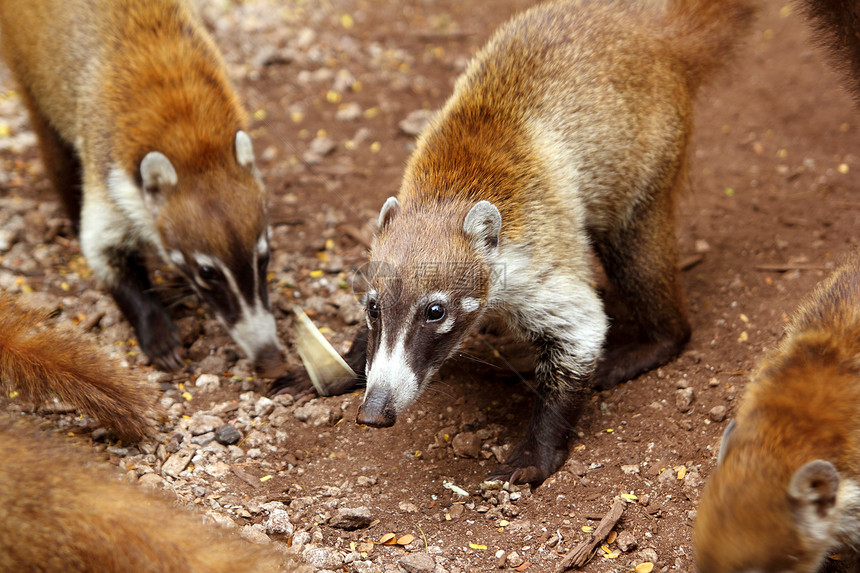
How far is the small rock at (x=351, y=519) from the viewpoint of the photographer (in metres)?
4.85

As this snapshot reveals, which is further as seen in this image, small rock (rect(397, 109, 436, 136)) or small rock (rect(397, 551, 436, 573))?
small rock (rect(397, 109, 436, 136))

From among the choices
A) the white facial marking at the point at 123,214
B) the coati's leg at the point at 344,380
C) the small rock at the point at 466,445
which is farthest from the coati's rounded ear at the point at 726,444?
the white facial marking at the point at 123,214

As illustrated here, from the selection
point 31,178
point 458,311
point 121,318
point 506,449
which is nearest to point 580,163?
point 458,311

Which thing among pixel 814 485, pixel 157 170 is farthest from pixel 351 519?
pixel 157 170

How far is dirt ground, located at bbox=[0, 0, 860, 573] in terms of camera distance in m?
5.00

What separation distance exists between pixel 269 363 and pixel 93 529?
8.67 feet

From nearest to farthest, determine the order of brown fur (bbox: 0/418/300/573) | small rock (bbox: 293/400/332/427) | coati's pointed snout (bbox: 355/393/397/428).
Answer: brown fur (bbox: 0/418/300/573)
coati's pointed snout (bbox: 355/393/397/428)
small rock (bbox: 293/400/332/427)

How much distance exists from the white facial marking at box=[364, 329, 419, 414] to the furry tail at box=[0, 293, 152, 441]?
1567 mm

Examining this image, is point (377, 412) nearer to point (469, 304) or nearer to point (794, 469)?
point (469, 304)

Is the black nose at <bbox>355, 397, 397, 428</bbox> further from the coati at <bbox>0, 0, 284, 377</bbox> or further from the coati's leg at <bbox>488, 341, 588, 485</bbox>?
the coati at <bbox>0, 0, 284, 377</bbox>

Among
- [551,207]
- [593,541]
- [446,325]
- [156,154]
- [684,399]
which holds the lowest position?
[684,399]

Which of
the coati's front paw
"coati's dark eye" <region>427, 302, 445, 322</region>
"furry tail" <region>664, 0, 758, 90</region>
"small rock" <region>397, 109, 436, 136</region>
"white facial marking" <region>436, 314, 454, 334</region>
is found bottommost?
the coati's front paw

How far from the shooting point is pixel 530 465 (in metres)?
5.44

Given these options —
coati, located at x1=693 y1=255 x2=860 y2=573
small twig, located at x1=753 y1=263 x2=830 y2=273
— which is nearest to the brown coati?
small twig, located at x1=753 y1=263 x2=830 y2=273
